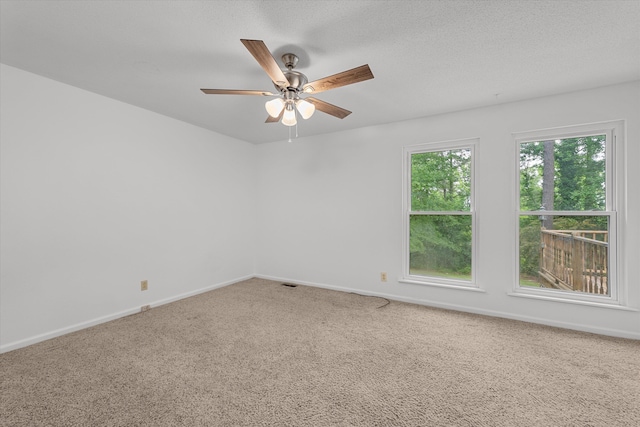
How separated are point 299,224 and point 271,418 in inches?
117

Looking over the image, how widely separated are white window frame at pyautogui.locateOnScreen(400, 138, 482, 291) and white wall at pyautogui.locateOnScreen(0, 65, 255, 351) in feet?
8.98

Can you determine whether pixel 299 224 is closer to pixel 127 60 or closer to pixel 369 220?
pixel 369 220

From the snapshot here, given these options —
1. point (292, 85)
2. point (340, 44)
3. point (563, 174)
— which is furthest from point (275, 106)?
point (563, 174)

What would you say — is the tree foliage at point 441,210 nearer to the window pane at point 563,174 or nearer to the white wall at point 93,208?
the window pane at point 563,174

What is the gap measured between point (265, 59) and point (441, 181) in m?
2.62

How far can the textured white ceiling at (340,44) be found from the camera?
63.0 inches

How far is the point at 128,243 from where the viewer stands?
119 inches

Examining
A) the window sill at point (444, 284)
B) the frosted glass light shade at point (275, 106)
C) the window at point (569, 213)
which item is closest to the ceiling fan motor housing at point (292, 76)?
the frosted glass light shade at point (275, 106)

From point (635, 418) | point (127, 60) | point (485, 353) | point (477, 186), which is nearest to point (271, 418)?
point (485, 353)

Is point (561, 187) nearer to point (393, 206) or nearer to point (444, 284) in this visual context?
point (444, 284)

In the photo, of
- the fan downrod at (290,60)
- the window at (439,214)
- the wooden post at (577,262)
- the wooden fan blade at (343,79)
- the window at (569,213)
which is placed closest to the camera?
the wooden fan blade at (343,79)

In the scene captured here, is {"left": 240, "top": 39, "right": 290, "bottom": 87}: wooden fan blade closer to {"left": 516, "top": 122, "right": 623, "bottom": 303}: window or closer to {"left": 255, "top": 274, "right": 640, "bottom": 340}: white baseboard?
{"left": 516, "top": 122, "right": 623, "bottom": 303}: window

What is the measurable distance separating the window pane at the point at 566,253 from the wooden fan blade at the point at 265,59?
9.51 ft

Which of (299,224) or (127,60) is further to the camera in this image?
(299,224)
